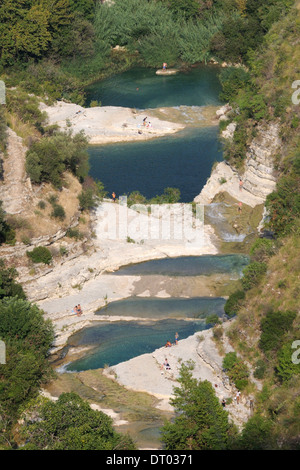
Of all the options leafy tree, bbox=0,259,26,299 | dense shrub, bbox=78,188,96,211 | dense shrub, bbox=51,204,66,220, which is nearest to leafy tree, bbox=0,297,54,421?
leafy tree, bbox=0,259,26,299

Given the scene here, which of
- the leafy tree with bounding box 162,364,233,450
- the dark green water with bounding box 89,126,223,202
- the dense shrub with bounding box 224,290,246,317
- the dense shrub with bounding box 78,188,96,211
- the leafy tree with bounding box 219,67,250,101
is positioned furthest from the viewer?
the leafy tree with bounding box 219,67,250,101

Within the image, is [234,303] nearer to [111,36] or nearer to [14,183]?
[14,183]

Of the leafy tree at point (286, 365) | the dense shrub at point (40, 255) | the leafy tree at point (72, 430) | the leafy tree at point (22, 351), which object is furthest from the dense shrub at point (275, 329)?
the dense shrub at point (40, 255)

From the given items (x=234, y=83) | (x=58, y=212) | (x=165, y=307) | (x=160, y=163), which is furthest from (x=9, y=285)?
(x=234, y=83)

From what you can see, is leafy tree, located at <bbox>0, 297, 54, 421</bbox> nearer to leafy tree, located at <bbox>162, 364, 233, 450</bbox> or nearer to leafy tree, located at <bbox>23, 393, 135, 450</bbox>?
leafy tree, located at <bbox>23, 393, 135, 450</bbox>

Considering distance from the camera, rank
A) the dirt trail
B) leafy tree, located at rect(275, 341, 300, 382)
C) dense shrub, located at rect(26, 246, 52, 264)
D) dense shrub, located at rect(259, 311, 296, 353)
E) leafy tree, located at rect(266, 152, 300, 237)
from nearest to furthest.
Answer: leafy tree, located at rect(275, 341, 300, 382) < dense shrub, located at rect(259, 311, 296, 353) < leafy tree, located at rect(266, 152, 300, 237) < dense shrub, located at rect(26, 246, 52, 264) < the dirt trail

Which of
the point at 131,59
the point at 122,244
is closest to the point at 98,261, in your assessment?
the point at 122,244

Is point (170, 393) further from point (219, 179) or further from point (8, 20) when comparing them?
point (8, 20)

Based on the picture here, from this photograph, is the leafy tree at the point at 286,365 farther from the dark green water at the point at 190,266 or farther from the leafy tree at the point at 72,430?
the dark green water at the point at 190,266
